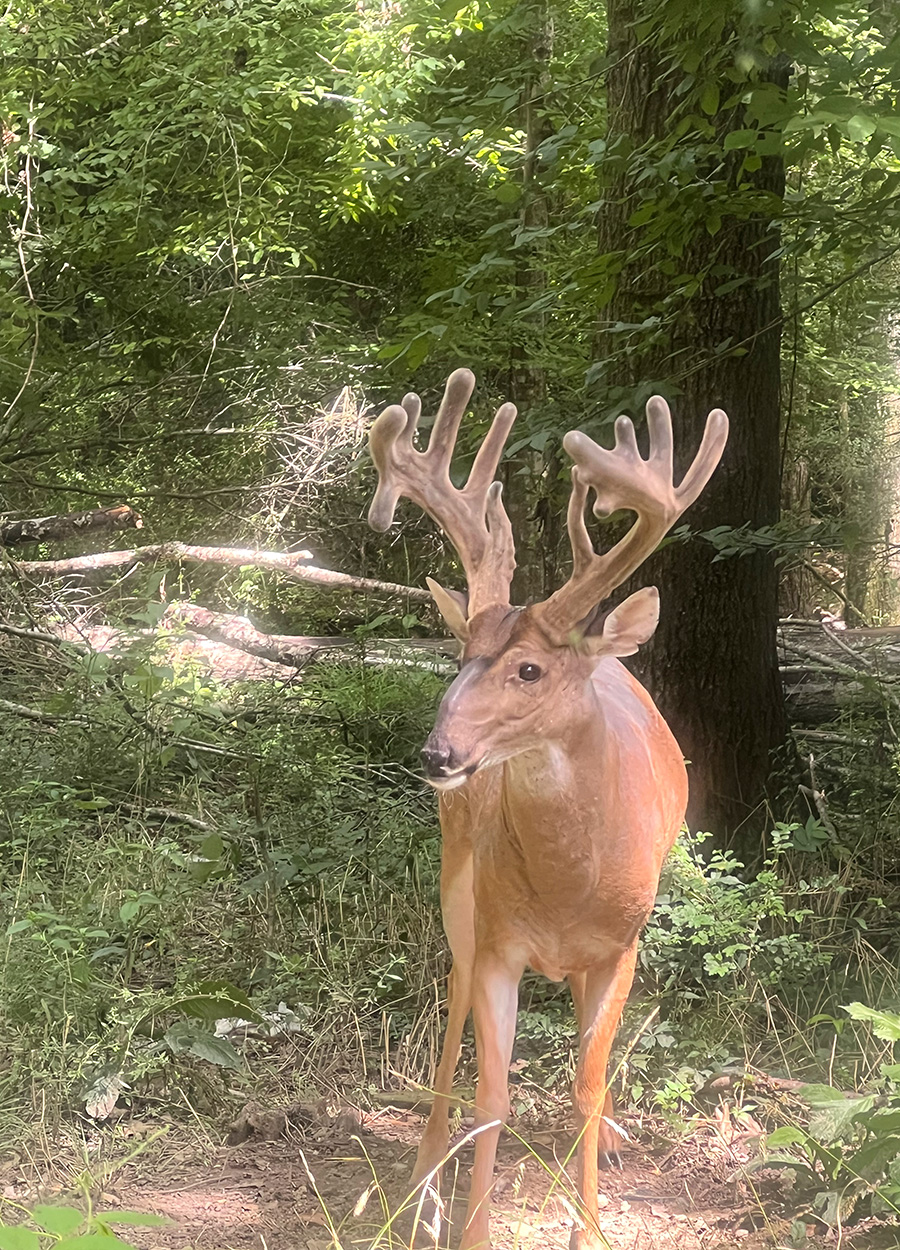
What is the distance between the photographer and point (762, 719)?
512 cm

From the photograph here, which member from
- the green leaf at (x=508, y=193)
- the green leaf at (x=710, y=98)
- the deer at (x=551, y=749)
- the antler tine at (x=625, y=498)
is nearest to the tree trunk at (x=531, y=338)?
the green leaf at (x=508, y=193)

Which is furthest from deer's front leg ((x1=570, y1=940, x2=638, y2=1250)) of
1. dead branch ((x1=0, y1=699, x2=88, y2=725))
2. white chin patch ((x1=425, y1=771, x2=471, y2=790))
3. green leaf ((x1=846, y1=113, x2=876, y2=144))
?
dead branch ((x1=0, y1=699, x2=88, y2=725))

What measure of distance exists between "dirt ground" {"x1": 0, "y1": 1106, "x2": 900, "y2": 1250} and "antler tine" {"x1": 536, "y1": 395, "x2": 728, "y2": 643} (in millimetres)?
1327

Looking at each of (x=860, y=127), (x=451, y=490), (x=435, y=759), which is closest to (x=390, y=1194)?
(x=435, y=759)

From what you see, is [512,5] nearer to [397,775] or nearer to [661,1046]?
[397,775]

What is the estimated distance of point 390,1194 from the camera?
3.38 metres

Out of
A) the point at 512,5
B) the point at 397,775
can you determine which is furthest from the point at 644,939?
the point at 512,5

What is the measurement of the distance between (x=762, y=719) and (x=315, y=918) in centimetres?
198

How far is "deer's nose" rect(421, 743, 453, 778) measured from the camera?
2.42 m

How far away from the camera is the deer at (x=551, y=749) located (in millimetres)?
2621

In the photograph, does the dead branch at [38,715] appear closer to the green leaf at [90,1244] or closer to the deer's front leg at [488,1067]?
the deer's front leg at [488,1067]

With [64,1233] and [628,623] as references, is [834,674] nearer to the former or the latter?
[628,623]

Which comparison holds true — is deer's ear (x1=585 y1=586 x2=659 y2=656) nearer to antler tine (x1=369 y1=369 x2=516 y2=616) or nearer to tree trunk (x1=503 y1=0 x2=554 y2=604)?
antler tine (x1=369 y1=369 x2=516 y2=616)

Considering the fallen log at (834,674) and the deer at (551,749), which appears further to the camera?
the fallen log at (834,674)
